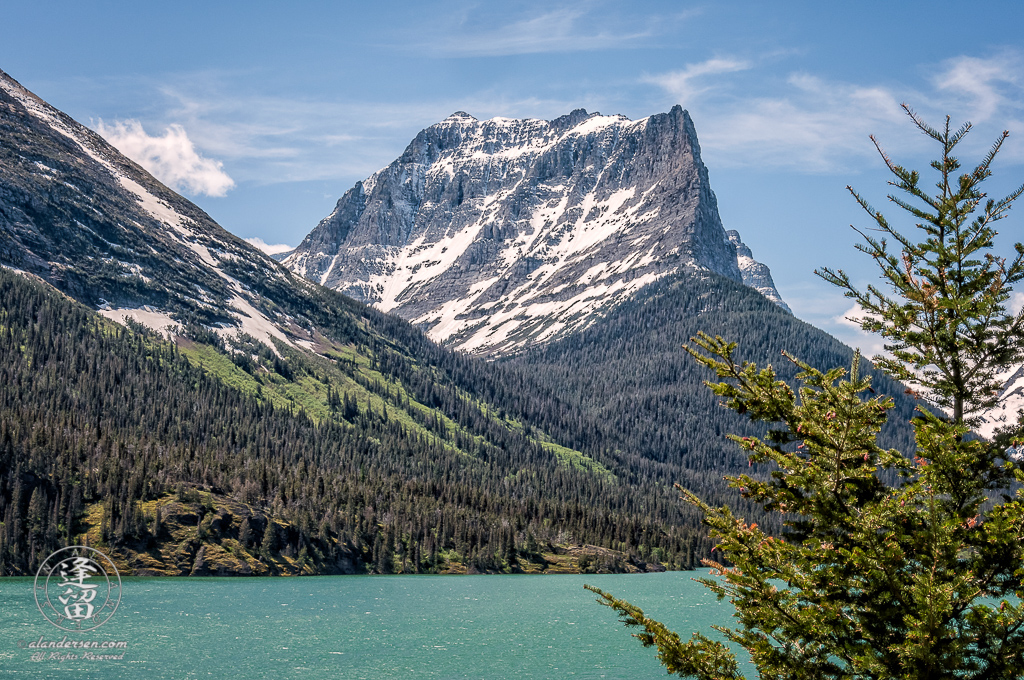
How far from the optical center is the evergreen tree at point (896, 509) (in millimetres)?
15789

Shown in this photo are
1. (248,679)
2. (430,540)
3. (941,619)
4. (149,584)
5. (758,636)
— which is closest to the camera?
(941,619)

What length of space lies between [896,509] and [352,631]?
9486 cm

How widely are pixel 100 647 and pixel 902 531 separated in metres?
87.2

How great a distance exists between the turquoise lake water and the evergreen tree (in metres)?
59.8

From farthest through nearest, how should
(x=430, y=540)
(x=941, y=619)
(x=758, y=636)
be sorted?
(x=430, y=540) → (x=758, y=636) → (x=941, y=619)

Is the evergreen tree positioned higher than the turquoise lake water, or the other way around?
the evergreen tree

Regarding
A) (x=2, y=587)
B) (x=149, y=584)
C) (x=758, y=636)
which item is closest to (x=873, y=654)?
(x=758, y=636)

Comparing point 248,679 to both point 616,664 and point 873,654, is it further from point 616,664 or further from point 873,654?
point 873,654

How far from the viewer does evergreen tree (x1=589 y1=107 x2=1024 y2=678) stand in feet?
51.8

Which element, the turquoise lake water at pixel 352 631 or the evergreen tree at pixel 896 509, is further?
the turquoise lake water at pixel 352 631

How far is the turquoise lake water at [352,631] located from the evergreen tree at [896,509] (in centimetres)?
5977

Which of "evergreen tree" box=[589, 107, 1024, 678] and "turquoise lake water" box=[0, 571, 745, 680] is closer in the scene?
"evergreen tree" box=[589, 107, 1024, 678]

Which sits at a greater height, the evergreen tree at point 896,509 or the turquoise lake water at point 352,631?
the evergreen tree at point 896,509

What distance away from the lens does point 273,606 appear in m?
122
